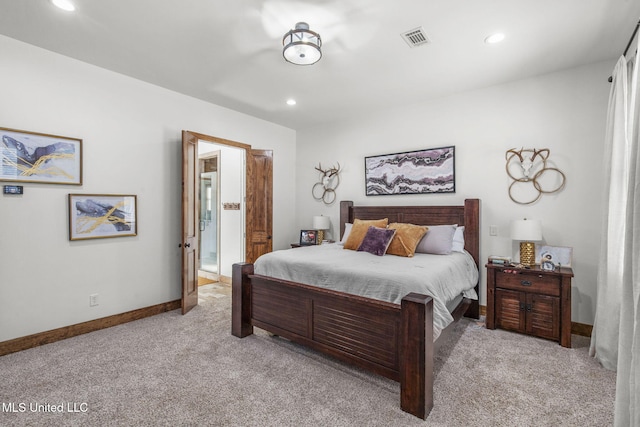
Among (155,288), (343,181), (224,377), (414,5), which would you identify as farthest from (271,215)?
(414,5)

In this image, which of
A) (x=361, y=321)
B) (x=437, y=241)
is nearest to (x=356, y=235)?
(x=437, y=241)

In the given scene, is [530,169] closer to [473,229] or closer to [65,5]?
[473,229]

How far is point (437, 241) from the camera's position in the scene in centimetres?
335

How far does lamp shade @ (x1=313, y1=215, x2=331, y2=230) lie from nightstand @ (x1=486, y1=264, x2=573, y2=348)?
244 cm

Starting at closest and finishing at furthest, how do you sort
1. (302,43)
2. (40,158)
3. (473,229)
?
(302,43), (40,158), (473,229)

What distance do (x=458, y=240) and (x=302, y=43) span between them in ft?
9.01

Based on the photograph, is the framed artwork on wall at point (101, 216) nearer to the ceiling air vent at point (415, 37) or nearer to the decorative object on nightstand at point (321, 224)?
the decorative object on nightstand at point (321, 224)

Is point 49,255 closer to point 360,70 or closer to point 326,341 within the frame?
point 326,341

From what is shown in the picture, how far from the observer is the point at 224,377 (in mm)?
2262

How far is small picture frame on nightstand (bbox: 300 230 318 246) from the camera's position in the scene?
15.8ft

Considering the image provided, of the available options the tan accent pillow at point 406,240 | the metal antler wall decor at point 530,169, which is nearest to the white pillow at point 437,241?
the tan accent pillow at point 406,240

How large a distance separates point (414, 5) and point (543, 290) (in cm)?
279

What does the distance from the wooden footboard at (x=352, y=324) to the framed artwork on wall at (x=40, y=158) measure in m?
1.93

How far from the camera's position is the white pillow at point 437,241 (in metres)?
3.31
